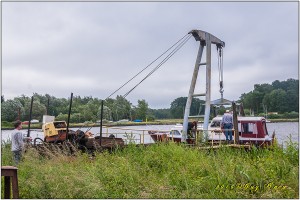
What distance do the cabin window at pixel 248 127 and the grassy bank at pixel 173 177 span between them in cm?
946

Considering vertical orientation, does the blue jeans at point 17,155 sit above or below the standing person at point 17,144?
below

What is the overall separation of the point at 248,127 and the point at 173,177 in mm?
12098

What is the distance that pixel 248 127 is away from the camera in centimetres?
1912

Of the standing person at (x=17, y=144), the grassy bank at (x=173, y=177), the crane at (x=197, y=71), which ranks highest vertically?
the crane at (x=197, y=71)

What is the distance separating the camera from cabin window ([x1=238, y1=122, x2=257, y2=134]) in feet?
62.3

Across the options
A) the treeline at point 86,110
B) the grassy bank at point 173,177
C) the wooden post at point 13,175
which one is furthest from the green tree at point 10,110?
the wooden post at point 13,175

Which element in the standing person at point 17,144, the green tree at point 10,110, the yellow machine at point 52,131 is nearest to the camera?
the standing person at point 17,144

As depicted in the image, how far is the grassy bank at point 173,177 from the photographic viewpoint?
7.03 m

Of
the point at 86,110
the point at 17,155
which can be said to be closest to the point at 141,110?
the point at 86,110

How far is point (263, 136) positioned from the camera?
18859 millimetres

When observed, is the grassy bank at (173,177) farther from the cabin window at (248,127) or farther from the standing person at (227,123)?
the cabin window at (248,127)

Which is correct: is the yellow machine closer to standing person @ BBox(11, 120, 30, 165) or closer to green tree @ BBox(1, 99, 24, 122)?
standing person @ BBox(11, 120, 30, 165)

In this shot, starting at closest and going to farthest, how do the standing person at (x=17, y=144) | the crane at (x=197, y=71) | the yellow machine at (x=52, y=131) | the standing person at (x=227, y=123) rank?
the standing person at (x=17, y=144), the crane at (x=197, y=71), the standing person at (x=227, y=123), the yellow machine at (x=52, y=131)

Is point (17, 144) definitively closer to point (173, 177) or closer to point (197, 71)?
point (173, 177)
